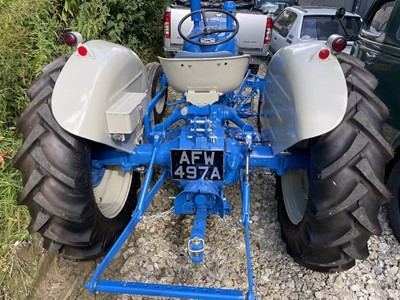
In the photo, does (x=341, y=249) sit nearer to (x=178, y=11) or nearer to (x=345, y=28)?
(x=178, y=11)

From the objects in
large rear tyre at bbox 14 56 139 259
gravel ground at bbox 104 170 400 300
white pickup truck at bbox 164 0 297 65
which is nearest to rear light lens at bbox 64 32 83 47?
large rear tyre at bbox 14 56 139 259

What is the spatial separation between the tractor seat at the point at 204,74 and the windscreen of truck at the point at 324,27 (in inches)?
203

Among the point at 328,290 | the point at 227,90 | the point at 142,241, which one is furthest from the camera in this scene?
the point at 142,241

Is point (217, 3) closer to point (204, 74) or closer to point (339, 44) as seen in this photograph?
point (204, 74)

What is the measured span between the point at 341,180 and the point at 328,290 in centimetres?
82

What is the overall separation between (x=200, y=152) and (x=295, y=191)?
0.89 m

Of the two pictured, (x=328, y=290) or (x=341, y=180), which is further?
(x=328, y=290)

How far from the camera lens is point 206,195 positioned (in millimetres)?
2025

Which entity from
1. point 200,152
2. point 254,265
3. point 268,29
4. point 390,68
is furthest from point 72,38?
point 268,29

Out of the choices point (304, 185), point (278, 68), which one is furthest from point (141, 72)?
point (304, 185)

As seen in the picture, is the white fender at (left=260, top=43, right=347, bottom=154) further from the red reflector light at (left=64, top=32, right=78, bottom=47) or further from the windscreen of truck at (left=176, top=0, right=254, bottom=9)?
the windscreen of truck at (left=176, top=0, right=254, bottom=9)

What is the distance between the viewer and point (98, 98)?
191cm

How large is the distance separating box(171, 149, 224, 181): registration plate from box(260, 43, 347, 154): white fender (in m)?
0.38

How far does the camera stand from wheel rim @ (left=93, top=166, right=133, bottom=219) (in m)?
2.33
